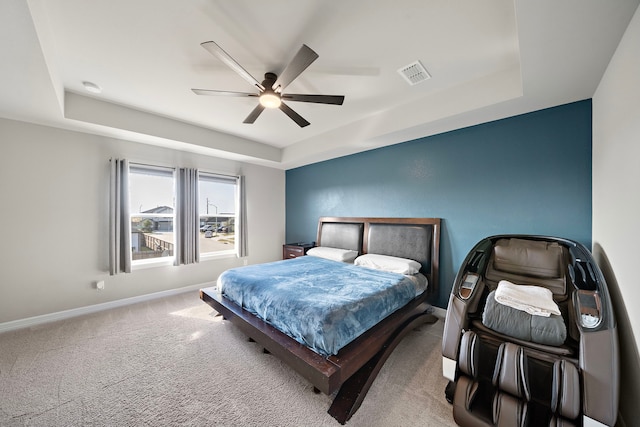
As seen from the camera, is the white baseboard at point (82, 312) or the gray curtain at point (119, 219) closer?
the white baseboard at point (82, 312)

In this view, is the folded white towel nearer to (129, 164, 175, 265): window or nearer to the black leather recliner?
the black leather recliner

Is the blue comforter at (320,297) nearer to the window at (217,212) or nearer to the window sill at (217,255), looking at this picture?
the window sill at (217,255)

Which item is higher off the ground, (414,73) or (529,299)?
(414,73)

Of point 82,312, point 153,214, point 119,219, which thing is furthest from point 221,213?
point 82,312

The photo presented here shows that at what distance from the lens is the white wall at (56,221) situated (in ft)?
8.74

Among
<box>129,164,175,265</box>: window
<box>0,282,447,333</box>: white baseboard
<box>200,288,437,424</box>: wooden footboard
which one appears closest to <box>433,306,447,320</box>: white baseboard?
<box>0,282,447,333</box>: white baseboard

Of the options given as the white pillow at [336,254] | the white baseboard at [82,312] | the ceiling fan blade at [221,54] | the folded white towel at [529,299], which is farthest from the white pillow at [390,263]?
the ceiling fan blade at [221,54]

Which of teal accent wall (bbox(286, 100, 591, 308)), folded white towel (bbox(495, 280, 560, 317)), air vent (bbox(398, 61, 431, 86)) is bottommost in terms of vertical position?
folded white towel (bbox(495, 280, 560, 317))

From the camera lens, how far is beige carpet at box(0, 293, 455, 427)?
1538 mm

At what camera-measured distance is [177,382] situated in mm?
1845

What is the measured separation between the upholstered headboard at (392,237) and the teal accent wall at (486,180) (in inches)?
5.3

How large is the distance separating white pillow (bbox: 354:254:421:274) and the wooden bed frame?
236 millimetres

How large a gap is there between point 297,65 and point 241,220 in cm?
346

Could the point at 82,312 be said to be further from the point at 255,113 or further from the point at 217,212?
the point at 255,113
